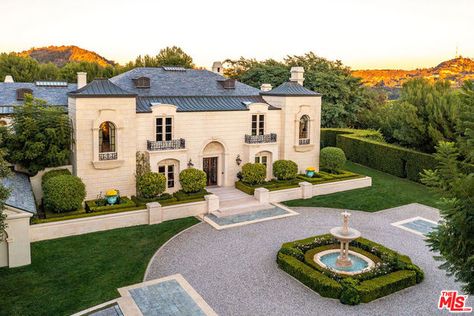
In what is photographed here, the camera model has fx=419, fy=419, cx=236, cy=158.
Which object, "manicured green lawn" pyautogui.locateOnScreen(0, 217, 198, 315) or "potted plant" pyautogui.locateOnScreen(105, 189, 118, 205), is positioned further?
"potted plant" pyautogui.locateOnScreen(105, 189, 118, 205)

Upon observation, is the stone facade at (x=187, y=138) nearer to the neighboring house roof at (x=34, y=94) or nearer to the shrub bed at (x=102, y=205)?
the shrub bed at (x=102, y=205)

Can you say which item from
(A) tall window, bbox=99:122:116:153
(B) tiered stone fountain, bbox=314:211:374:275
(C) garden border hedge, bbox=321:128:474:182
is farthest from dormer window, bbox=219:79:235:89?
(B) tiered stone fountain, bbox=314:211:374:275

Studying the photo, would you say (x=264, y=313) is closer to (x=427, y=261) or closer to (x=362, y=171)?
(x=427, y=261)

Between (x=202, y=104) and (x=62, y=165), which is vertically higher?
(x=202, y=104)

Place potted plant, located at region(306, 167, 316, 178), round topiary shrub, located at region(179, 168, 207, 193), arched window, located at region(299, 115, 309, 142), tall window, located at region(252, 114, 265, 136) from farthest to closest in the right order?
1. arched window, located at region(299, 115, 309, 142)
2. potted plant, located at region(306, 167, 316, 178)
3. tall window, located at region(252, 114, 265, 136)
4. round topiary shrub, located at region(179, 168, 207, 193)

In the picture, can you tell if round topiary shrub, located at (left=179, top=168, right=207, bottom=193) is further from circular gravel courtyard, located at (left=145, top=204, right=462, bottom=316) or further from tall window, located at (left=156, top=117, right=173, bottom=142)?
circular gravel courtyard, located at (left=145, top=204, right=462, bottom=316)

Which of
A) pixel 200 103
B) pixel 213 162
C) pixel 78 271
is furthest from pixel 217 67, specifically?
pixel 78 271

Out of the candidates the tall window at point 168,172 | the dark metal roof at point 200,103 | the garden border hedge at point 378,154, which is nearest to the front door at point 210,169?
the tall window at point 168,172

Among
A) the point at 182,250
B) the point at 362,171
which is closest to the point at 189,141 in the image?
the point at 182,250
